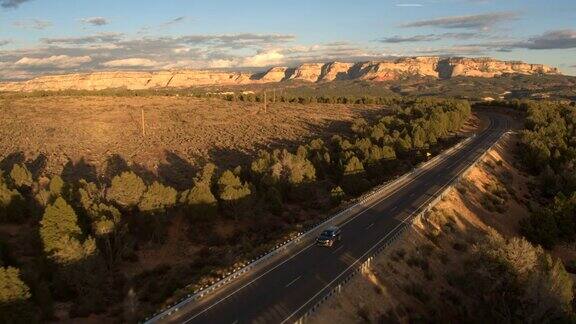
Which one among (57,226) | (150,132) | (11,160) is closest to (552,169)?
(57,226)

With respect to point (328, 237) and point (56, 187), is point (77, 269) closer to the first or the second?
point (328, 237)

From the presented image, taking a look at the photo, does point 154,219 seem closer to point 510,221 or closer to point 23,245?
point 23,245

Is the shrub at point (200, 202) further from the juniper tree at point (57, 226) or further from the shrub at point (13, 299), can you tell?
the shrub at point (13, 299)

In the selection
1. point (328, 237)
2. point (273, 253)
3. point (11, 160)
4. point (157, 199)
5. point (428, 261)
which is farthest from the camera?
point (11, 160)

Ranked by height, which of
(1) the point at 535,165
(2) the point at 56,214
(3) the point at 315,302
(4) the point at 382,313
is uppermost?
(2) the point at 56,214

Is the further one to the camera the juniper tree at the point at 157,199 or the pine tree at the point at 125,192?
the pine tree at the point at 125,192

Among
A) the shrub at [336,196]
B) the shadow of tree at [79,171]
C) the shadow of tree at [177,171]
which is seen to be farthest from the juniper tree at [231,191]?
the shadow of tree at [79,171]

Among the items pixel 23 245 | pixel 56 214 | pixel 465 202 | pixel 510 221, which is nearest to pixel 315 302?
pixel 56 214
